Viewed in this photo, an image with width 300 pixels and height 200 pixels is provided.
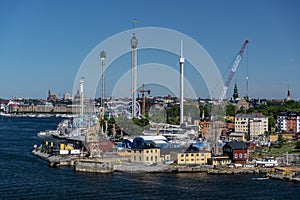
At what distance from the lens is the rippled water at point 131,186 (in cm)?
756

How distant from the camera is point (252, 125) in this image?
58.8 ft

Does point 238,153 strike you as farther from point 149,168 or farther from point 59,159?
Answer: point 59,159

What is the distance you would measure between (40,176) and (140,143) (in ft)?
12.0

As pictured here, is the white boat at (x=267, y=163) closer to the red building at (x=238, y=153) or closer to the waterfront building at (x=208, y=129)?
the red building at (x=238, y=153)

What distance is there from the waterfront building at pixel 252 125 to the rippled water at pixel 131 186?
8.59 m

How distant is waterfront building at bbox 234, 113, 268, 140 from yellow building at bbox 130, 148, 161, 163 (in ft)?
24.2

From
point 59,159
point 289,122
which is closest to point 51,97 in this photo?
point 289,122

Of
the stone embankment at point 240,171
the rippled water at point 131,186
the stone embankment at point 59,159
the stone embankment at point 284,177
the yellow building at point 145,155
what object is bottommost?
the rippled water at point 131,186

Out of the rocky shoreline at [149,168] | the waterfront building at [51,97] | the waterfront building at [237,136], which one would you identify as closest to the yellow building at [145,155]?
the rocky shoreline at [149,168]

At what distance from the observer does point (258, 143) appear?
48.2 ft

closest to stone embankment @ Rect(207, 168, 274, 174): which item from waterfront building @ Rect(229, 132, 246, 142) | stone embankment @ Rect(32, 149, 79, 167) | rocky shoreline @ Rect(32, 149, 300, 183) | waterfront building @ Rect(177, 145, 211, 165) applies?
rocky shoreline @ Rect(32, 149, 300, 183)

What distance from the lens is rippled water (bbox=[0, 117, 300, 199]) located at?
7559mm

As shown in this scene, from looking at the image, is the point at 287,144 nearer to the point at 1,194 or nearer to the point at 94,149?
the point at 94,149

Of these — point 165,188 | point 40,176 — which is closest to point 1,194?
point 40,176
